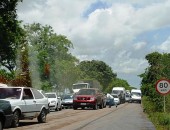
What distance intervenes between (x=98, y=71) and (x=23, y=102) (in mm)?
119928

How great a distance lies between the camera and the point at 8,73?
46719 mm

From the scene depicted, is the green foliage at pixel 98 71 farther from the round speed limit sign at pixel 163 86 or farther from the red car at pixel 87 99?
the round speed limit sign at pixel 163 86

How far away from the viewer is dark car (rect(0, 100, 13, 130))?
16.2m

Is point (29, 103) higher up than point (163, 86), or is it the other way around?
point (163, 86)

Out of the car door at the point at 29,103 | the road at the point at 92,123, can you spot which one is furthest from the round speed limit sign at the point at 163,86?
the car door at the point at 29,103

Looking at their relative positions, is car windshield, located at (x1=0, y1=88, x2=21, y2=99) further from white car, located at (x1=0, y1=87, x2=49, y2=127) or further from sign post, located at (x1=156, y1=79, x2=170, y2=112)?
sign post, located at (x1=156, y1=79, x2=170, y2=112)

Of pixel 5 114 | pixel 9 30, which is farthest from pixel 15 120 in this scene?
pixel 9 30

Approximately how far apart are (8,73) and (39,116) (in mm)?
26147

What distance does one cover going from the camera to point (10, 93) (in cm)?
1956

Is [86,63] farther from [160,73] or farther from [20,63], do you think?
[160,73]

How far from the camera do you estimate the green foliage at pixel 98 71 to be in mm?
134125

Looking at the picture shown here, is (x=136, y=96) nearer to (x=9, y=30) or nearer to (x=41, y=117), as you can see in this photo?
(x=9, y=30)

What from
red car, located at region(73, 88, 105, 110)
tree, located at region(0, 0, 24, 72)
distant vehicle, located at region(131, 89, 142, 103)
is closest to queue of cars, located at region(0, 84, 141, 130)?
tree, located at region(0, 0, 24, 72)

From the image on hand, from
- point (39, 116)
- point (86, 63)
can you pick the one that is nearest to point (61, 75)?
point (86, 63)
